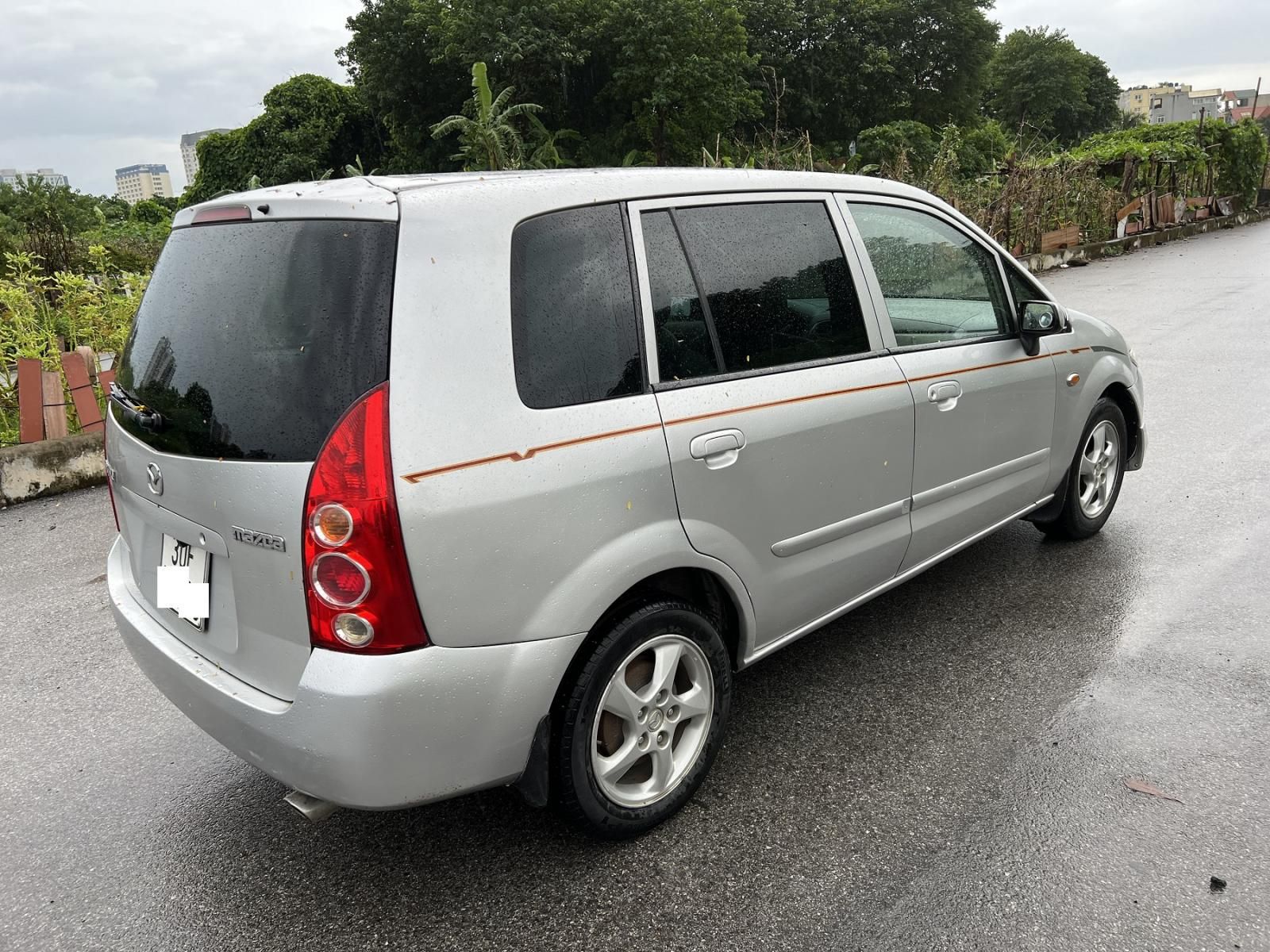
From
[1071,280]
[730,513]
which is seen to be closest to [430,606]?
[730,513]

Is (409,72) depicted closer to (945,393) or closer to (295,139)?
(295,139)

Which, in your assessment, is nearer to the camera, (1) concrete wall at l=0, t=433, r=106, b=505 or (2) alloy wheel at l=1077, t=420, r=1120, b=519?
(2) alloy wheel at l=1077, t=420, r=1120, b=519

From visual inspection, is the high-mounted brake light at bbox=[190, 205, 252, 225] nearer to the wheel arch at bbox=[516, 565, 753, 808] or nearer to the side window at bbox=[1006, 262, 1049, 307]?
the wheel arch at bbox=[516, 565, 753, 808]

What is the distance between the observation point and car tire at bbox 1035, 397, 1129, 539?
14.4 ft

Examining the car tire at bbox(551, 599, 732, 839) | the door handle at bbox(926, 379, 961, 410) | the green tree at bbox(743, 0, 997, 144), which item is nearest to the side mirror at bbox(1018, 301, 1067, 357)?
the door handle at bbox(926, 379, 961, 410)

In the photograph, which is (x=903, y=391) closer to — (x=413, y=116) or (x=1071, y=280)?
(x=1071, y=280)

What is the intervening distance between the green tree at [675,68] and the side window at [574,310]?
126ft

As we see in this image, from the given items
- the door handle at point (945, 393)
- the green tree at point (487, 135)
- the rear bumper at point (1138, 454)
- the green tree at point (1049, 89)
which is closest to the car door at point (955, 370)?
the door handle at point (945, 393)

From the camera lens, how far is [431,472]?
6.75ft

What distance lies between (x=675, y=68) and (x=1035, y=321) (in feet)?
130

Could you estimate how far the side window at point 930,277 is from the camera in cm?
331

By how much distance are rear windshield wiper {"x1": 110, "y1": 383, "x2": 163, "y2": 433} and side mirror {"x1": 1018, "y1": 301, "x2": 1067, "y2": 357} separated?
10.2ft

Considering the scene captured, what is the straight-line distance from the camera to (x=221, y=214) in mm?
2424

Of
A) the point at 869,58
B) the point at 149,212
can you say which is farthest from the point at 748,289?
the point at 149,212
